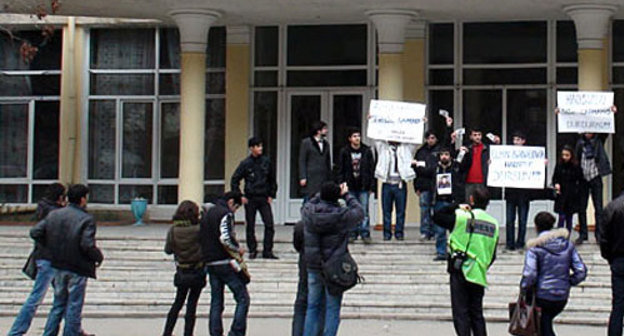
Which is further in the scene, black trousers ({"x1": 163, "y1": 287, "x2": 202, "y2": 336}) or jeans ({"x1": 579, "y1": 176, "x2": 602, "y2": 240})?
jeans ({"x1": 579, "y1": 176, "x2": 602, "y2": 240})

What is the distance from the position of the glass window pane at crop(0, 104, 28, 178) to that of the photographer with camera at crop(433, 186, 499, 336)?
560 inches

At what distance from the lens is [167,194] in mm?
20766

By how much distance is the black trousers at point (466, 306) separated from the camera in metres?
9.70

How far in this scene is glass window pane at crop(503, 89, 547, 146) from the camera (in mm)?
19047

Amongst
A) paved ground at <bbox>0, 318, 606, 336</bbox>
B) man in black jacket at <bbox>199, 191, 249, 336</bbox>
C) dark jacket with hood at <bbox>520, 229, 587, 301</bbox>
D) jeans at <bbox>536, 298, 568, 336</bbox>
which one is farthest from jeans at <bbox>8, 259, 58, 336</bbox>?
jeans at <bbox>536, 298, 568, 336</bbox>

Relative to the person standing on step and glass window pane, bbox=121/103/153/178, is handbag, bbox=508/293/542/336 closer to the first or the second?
the person standing on step

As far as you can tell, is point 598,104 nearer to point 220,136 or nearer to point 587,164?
point 587,164

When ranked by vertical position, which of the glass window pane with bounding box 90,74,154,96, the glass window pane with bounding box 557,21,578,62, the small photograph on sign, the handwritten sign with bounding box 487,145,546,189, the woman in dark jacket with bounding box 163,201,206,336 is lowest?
the woman in dark jacket with bounding box 163,201,206,336

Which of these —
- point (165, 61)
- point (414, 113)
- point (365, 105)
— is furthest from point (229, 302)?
point (165, 61)

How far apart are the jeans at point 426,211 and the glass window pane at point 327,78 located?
192 inches

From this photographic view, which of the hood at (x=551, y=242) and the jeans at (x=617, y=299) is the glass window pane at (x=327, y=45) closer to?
the jeans at (x=617, y=299)

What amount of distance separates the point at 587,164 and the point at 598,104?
1.01 meters

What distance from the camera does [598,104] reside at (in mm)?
15031

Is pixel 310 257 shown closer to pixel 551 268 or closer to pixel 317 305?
pixel 317 305
